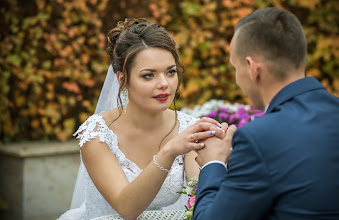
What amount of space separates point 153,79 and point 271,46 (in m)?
1.22

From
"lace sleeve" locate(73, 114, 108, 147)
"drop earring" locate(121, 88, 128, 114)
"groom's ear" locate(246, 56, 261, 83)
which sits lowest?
"lace sleeve" locate(73, 114, 108, 147)

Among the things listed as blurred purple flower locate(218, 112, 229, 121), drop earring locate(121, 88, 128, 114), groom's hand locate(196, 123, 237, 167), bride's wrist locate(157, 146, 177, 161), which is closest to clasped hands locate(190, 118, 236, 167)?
groom's hand locate(196, 123, 237, 167)

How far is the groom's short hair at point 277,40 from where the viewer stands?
5.27ft

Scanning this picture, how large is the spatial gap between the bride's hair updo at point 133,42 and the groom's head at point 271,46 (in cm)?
118

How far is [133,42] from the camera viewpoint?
2.86 meters

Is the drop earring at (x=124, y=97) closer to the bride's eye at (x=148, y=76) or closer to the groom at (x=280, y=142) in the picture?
the bride's eye at (x=148, y=76)

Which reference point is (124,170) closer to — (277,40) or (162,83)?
(162,83)

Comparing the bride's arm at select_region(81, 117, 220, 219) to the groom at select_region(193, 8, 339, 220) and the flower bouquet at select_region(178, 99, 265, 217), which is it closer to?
the groom at select_region(193, 8, 339, 220)

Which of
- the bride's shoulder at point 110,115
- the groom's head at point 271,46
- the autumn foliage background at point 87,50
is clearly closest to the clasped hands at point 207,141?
the groom's head at point 271,46

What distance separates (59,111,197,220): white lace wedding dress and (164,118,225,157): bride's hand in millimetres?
738

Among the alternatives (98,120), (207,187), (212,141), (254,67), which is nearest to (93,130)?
(98,120)

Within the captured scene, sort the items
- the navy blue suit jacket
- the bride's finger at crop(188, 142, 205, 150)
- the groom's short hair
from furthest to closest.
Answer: the bride's finger at crop(188, 142, 205, 150)
the groom's short hair
the navy blue suit jacket

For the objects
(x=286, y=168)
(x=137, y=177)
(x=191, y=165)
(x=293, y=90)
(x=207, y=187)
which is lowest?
(x=191, y=165)

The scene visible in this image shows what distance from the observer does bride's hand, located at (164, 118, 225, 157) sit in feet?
6.70
